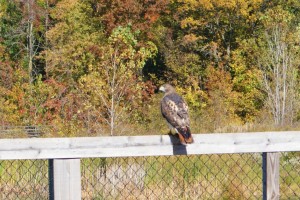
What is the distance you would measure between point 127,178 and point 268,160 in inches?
82.1

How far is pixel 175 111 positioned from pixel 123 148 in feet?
3.82

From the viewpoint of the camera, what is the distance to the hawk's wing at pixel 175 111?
534cm

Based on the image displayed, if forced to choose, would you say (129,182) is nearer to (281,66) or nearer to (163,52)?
(281,66)

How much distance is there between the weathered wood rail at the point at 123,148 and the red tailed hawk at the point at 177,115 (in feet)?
0.29

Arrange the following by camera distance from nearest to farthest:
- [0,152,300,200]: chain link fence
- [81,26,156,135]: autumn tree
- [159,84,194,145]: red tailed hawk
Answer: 1. [159,84,194,145]: red tailed hawk
2. [0,152,300,200]: chain link fence
3. [81,26,156,135]: autumn tree

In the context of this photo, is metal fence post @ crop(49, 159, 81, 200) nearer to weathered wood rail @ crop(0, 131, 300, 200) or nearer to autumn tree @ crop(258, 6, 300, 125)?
weathered wood rail @ crop(0, 131, 300, 200)

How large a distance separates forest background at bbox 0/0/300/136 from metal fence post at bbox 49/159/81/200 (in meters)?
17.8

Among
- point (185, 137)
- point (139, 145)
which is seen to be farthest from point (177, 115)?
point (139, 145)

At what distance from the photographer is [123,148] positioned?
4578mm

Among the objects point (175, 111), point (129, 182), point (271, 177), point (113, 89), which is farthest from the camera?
point (113, 89)

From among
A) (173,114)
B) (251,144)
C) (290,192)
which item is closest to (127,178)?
(173,114)

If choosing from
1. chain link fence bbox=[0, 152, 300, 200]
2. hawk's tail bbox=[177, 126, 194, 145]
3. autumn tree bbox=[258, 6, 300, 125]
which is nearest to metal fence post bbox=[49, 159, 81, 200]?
hawk's tail bbox=[177, 126, 194, 145]

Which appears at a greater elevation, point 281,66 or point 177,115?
point 177,115

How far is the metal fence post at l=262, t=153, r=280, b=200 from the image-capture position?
15.4ft
